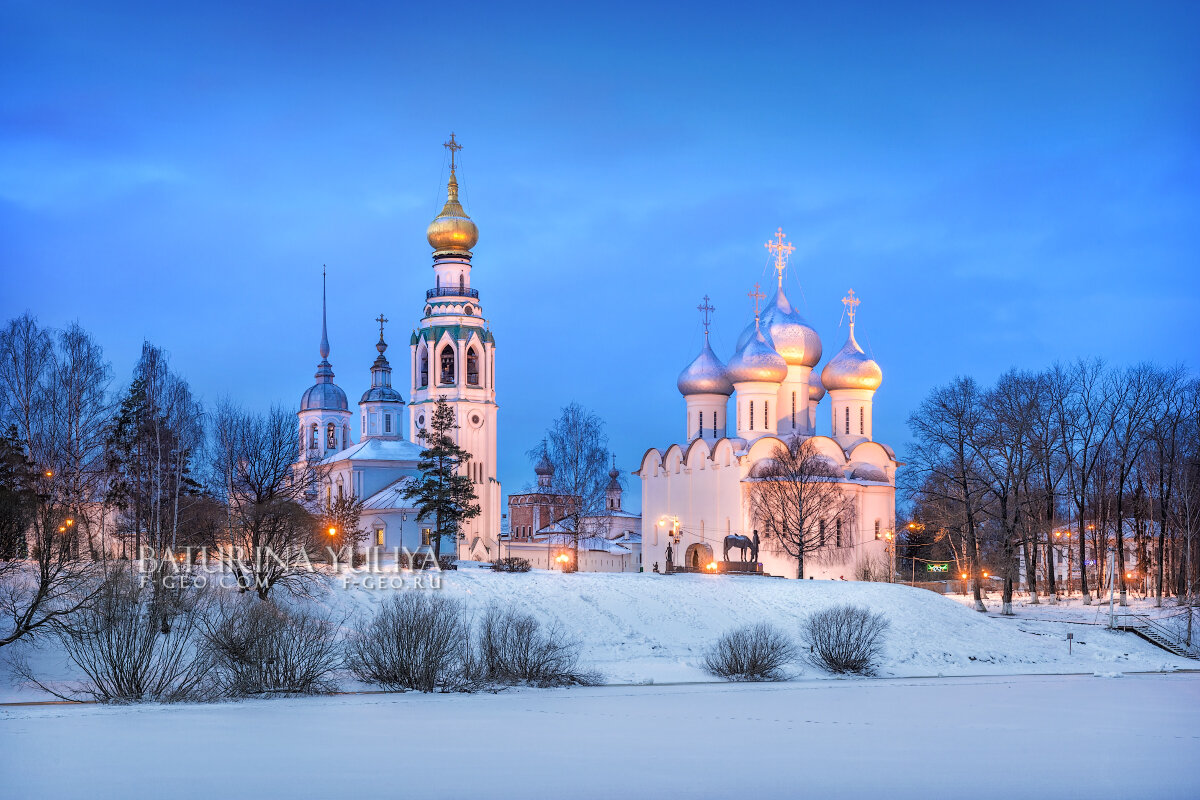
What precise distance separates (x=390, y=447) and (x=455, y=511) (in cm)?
2083

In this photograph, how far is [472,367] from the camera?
214ft

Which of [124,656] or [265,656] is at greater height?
[124,656]

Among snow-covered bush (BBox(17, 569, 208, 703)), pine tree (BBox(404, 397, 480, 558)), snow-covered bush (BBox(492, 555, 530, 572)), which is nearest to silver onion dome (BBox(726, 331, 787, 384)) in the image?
pine tree (BBox(404, 397, 480, 558))

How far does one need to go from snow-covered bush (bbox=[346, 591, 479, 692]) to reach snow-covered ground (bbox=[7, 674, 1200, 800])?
0.99 meters

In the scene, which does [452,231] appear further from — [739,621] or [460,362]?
[739,621]

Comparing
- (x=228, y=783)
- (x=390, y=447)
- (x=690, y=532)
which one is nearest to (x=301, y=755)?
(x=228, y=783)

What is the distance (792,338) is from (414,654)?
1319 inches

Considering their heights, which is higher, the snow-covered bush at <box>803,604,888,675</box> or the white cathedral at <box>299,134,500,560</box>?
the white cathedral at <box>299,134,500,560</box>

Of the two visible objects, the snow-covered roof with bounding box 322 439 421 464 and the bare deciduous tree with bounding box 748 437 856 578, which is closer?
the bare deciduous tree with bounding box 748 437 856 578

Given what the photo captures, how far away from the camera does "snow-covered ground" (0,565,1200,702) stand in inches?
1139

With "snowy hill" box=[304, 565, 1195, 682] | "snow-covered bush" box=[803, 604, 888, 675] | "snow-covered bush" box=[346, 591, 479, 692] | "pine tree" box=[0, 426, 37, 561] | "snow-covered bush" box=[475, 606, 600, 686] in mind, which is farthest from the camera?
"snowy hill" box=[304, 565, 1195, 682]

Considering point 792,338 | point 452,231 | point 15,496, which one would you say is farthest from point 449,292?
point 15,496

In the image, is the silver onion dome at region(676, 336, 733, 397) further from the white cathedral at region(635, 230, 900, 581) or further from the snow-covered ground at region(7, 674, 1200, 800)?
the snow-covered ground at region(7, 674, 1200, 800)

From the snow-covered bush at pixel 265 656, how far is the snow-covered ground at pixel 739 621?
240 inches
